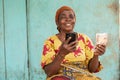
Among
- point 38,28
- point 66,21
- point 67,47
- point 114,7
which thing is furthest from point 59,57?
point 114,7

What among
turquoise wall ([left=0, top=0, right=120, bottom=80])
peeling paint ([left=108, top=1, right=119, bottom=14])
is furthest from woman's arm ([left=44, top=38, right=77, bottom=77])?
peeling paint ([left=108, top=1, right=119, bottom=14])

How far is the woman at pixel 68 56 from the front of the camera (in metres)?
2.68

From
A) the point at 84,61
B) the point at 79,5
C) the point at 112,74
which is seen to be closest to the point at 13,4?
the point at 79,5

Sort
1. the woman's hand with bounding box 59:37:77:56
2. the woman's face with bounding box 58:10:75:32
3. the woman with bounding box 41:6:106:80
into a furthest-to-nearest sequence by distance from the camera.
→ the woman's face with bounding box 58:10:75:32 → the woman with bounding box 41:6:106:80 → the woman's hand with bounding box 59:37:77:56

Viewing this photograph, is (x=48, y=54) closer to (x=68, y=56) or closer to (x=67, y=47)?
(x=68, y=56)

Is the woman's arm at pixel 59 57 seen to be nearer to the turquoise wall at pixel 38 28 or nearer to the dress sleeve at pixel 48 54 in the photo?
the dress sleeve at pixel 48 54

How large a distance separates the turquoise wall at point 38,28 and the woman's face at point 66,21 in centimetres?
172

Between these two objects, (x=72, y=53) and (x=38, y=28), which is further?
(x=38, y=28)

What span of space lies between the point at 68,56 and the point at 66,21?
1.10ft

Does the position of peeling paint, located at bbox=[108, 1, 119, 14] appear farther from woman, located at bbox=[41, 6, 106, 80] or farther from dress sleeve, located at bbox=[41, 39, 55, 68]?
dress sleeve, located at bbox=[41, 39, 55, 68]

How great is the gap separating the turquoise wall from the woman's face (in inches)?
67.7

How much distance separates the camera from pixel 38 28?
185 inches

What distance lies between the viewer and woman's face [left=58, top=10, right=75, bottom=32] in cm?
293

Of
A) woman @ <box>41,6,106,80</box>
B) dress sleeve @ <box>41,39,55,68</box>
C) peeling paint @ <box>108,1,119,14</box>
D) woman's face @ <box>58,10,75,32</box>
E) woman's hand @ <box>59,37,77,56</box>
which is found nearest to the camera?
woman's hand @ <box>59,37,77,56</box>
